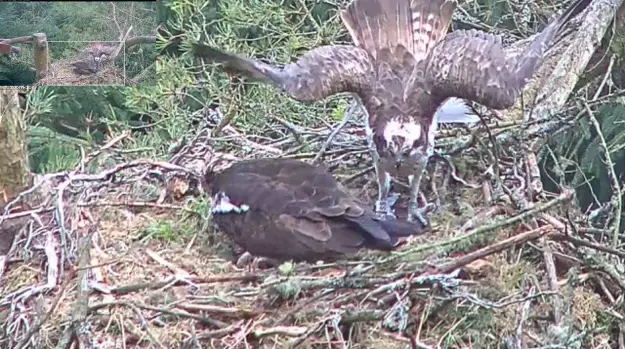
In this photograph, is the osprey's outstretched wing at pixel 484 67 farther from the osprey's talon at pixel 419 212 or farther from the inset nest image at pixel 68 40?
the inset nest image at pixel 68 40

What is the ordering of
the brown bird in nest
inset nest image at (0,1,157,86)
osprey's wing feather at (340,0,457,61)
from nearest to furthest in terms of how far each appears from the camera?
inset nest image at (0,1,157,86) < the brown bird in nest < osprey's wing feather at (340,0,457,61)

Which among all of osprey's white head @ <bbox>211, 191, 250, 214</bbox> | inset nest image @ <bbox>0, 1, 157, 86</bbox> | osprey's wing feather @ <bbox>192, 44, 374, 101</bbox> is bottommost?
osprey's white head @ <bbox>211, 191, 250, 214</bbox>

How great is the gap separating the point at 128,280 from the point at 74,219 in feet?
1.54

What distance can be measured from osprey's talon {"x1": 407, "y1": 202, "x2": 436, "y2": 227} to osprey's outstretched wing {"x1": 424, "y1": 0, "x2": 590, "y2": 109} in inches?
17.7

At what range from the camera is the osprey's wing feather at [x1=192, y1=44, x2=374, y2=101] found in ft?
13.5

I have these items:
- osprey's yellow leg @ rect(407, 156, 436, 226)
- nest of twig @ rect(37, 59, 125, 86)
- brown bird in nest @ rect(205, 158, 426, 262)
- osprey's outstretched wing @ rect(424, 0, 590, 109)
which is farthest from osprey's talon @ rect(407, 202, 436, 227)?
nest of twig @ rect(37, 59, 125, 86)

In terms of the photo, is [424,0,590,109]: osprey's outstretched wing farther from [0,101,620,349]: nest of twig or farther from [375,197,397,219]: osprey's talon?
[375,197,397,219]: osprey's talon

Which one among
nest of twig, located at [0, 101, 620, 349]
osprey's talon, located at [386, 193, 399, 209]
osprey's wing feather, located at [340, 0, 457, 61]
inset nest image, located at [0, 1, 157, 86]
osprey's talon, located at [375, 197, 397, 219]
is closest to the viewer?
nest of twig, located at [0, 101, 620, 349]

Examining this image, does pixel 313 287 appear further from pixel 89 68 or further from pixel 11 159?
pixel 11 159

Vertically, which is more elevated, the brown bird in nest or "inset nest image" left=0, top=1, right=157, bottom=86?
"inset nest image" left=0, top=1, right=157, bottom=86

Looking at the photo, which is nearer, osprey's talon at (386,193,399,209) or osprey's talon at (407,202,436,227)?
osprey's talon at (407,202,436,227)

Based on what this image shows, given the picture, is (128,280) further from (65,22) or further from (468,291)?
(468,291)

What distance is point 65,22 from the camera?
11.6 ft

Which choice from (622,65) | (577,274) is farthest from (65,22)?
(622,65)
